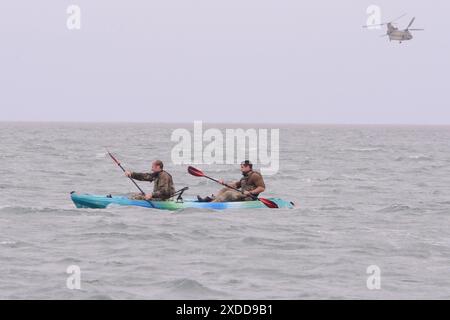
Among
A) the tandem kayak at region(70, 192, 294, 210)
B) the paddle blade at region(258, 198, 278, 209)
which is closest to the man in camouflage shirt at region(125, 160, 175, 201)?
the tandem kayak at region(70, 192, 294, 210)

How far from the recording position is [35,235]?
1914 centimetres

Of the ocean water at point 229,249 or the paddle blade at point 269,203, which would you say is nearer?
the ocean water at point 229,249

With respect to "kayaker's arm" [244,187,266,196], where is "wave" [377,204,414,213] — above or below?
below

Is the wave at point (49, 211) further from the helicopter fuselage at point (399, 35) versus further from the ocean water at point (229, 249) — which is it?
the helicopter fuselage at point (399, 35)

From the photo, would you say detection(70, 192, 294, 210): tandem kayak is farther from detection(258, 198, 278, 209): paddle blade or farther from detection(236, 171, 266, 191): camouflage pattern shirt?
detection(236, 171, 266, 191): camouflage pattern shirt

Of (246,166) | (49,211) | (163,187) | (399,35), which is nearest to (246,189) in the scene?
(246,166)

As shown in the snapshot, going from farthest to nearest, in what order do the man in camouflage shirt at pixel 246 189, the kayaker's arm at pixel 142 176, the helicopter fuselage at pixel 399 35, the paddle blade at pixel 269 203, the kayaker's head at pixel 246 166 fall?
the helicopter fuselage at pixel 399 35, the paddle blade at pixel 269 203, the man in camouflage shirt at pixel 246 189, the kayaker's head at pixel 246 166, the kayaker's arm at pixel 142 176

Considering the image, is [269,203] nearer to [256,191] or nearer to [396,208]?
[256,191]

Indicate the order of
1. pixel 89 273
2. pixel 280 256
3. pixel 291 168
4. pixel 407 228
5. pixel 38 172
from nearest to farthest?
pixel 89 273
pixel 280 256
pixel 407 228
pixel 38 172
pixel 291 168

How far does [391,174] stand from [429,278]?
100ft

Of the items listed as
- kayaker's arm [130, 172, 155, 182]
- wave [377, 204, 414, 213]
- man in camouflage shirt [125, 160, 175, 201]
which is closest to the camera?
kayaker's arm [130, 172, 155, 182]

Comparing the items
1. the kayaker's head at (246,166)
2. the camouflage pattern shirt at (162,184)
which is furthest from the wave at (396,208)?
the camouflage pattern shirt at (162,184)
